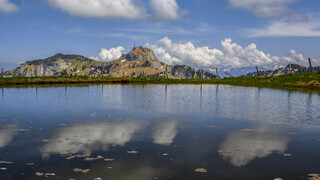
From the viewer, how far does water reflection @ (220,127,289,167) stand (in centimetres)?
1303

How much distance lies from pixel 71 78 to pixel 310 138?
339 feet

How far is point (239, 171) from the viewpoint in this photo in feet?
36.6

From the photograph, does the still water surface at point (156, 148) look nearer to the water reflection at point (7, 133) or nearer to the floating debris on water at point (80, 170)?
the water reflection at point (7, 133)

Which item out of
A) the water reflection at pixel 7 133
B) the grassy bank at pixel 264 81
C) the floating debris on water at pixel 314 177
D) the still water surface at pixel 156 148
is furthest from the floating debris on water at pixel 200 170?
the grassy bank at pixel 264 81

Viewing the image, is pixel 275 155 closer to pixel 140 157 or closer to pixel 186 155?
pixel 186 155

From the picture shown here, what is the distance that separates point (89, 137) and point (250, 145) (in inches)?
409

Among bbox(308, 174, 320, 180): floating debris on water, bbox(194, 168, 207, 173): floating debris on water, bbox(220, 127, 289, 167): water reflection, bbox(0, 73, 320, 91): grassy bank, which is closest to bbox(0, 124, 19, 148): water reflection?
bbox(194, 168, 207, 173): floating debris on water

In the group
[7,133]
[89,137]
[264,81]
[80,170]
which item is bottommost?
[80,170]

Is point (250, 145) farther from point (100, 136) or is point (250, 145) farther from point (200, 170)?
point (100, 136)

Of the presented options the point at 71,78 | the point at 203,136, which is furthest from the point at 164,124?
the point at 71,78

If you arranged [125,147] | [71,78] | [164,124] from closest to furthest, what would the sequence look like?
[125,147], [164,124], [71,78]

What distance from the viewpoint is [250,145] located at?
15.2 metres

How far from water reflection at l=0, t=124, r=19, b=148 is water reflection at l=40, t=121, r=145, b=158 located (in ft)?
8.42

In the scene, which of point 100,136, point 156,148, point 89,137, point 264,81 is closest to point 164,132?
point 156,148
